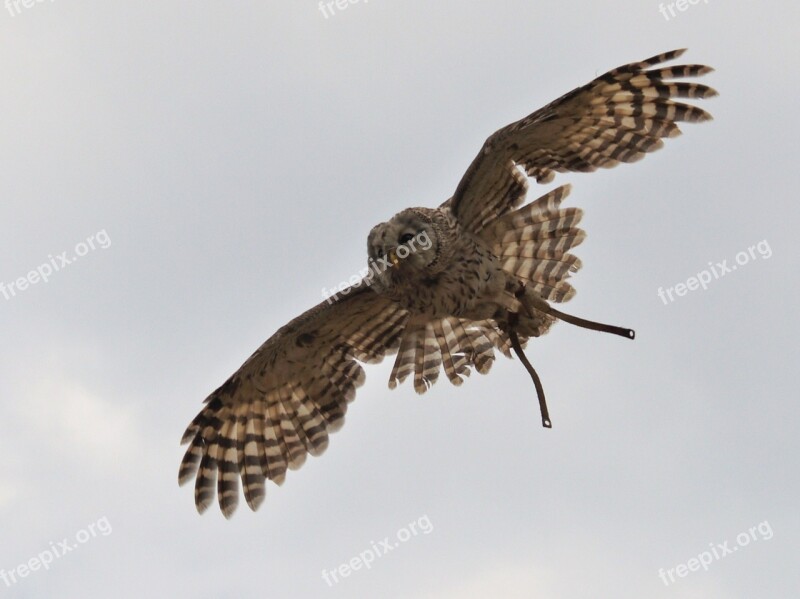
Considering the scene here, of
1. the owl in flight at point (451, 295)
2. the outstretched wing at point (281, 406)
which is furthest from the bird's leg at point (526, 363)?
the outstretched wing at point (281, 406)

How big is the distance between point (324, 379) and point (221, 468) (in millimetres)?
1593

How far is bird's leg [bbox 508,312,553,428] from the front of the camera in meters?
12.4

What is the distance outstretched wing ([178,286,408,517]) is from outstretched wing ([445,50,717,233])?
2024 mm

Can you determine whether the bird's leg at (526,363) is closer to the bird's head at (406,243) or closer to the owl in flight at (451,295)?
the owl in flight at (451,295)

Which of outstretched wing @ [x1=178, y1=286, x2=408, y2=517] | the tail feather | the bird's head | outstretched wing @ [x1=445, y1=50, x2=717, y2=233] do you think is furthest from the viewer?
outstretched wing @ [x1=178, y1=286, x2=408, y2=517]

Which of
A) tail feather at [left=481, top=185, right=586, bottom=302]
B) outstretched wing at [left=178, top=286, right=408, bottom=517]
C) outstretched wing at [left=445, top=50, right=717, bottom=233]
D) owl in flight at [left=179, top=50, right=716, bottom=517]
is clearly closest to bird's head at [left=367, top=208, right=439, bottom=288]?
owl in flight at [left=179, top=50, right=716, bottom=517]

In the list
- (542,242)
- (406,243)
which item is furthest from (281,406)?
(542,242)

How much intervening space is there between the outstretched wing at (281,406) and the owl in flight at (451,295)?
1cm

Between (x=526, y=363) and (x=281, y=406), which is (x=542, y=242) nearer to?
(x=526, y=363)

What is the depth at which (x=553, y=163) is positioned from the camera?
1291cm

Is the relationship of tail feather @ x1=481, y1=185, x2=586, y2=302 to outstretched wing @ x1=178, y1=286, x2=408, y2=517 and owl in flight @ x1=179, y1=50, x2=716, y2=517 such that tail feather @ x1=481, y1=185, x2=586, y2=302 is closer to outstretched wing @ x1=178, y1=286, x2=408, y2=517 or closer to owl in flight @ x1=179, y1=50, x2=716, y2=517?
owl in flight @ x1=179, y1=50, x2=716, y2=517

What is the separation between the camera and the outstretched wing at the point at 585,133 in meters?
12.4

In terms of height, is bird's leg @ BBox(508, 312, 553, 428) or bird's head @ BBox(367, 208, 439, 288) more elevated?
bird's head @ BBox(367, 208, 439, 288)

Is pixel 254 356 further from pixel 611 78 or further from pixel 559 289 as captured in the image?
pixel 611 78
